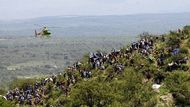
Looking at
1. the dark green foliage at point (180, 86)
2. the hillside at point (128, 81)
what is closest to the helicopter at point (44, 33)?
the hillside at point (128, 81)

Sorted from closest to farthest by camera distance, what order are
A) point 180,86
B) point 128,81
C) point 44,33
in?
point 44,33 → point 180,86 → point 128,81

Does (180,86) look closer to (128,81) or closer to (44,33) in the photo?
(128,81)

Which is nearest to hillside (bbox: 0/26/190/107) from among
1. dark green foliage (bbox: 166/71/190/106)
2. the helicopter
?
dark green foliage (bbox: 166/71/190/106)

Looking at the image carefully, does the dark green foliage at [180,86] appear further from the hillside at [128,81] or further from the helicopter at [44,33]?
the helicopter at [44,33]

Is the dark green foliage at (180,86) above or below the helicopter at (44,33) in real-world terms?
below

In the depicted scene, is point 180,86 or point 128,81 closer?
point 180,86

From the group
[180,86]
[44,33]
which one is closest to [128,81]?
[180,86]

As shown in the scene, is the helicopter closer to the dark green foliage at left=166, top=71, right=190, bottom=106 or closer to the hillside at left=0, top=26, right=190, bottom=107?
the hillside at left=0, top=26, right=190, bottom=107

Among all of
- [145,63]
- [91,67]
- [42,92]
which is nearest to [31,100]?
[42,92]

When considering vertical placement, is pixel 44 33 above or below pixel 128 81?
above
